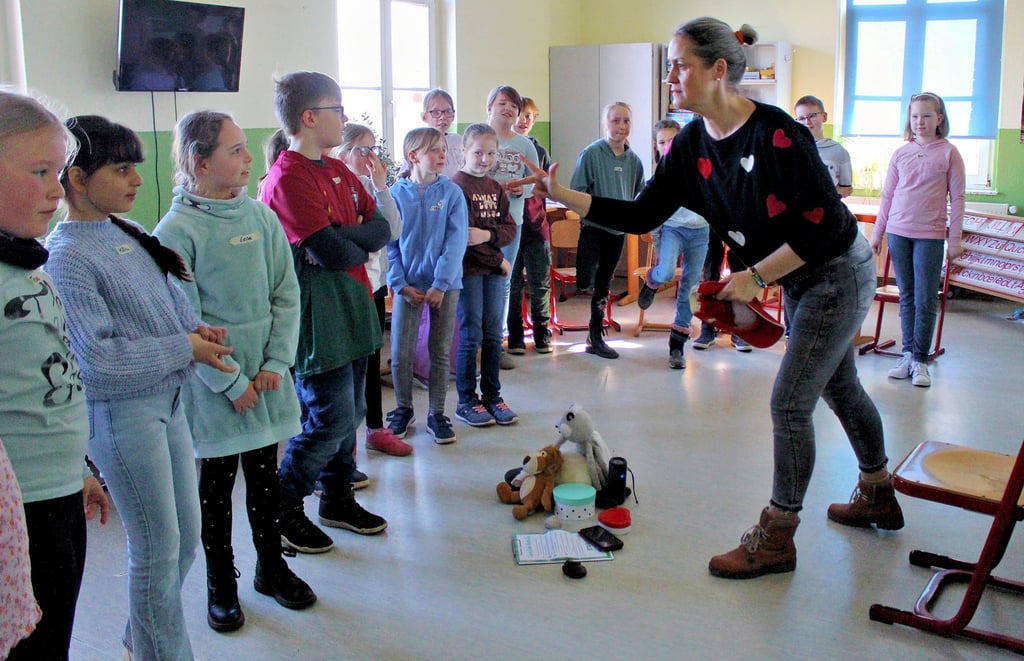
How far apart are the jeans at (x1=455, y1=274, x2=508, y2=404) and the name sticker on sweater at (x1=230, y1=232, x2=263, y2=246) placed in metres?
1.83

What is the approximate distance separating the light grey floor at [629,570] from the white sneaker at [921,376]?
0.31 meters

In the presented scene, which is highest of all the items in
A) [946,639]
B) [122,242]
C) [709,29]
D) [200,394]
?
[709,29]

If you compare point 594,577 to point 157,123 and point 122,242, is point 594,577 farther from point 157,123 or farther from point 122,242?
point 157,123

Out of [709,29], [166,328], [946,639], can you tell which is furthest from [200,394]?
[946,639]

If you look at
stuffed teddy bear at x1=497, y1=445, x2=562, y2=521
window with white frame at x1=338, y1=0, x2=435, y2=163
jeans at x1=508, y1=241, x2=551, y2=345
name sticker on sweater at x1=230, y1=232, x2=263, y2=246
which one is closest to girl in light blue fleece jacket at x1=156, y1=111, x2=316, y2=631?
name sticker on sweater at x1=230, y1=232, x2=263, y2=246

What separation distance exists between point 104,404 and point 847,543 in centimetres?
215

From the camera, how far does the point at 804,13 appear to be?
7.57 meters

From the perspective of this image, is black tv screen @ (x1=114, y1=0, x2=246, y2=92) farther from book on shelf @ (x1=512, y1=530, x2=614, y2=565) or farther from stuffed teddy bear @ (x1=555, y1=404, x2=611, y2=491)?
book on shelf @ (x1=512, y1=530, x2=614, y2=565)

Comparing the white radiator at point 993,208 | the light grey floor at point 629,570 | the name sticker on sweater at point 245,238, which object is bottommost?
the light grey floor at point 629,570

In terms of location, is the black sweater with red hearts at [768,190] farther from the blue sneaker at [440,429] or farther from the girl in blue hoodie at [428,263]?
the blue sneaker at [440,429]

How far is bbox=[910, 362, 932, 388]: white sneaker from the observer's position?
4.61m

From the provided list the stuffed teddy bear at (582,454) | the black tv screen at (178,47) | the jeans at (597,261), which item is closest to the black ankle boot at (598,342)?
the jeans at (597,261)

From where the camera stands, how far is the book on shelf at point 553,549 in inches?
109

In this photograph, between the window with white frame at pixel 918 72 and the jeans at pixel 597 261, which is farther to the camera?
the window with white frame at pixel 918 72
